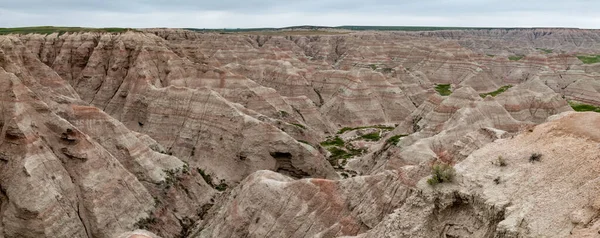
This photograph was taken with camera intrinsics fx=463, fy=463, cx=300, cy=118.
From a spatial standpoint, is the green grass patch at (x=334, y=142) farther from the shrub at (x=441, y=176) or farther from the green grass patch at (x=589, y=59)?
the green grass patch at (x=589, y=59)

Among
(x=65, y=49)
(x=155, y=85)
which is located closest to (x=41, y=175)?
(x=155, y=85)

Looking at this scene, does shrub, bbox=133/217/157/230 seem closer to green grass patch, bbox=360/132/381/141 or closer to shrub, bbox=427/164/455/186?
shrub, bbox=427/164/455/186

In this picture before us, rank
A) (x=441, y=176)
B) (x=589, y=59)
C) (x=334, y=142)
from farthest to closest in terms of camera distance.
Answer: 1. (x=589, y=59)
2. (x=334, y=142)
3. (x=441, y=176)

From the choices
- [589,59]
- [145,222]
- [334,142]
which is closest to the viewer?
[145,222]

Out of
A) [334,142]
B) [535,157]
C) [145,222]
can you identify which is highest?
[535,157]

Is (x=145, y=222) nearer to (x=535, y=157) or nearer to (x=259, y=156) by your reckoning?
(x=259, y=156)

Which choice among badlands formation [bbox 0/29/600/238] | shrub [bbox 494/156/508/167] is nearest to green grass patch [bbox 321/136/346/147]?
badlands formation [bbox 0/29/600/238]

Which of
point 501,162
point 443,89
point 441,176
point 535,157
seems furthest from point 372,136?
point 443,89

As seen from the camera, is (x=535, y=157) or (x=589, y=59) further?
(x=589, y=59)

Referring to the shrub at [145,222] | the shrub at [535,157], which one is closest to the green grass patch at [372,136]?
the shrub at [145,222]
